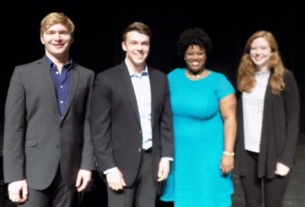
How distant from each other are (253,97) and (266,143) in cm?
26

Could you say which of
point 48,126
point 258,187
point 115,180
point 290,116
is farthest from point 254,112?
point 48,126

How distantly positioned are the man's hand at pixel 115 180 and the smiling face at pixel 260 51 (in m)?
0.97

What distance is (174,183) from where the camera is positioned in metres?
1.90

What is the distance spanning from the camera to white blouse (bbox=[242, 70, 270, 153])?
1.77 m

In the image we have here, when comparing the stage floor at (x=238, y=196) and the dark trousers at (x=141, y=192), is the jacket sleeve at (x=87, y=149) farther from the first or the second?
the stage floor at (x=238, y=196)

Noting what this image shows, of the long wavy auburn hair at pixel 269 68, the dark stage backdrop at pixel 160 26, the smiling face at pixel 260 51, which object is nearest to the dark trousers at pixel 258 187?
the long wavy auburn hair at pixel 269 68

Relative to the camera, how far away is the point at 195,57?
1789 millimetres

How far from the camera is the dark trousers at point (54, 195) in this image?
1481 millimetres

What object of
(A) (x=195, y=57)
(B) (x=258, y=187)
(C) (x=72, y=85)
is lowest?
(B) (x=258, y=187)

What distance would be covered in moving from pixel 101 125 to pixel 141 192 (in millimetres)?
420

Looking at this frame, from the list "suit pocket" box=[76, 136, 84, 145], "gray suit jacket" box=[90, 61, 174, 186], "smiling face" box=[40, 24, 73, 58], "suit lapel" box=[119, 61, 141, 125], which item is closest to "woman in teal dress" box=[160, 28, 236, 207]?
"gray suit jacket" box=[90, 61, 174, 186]

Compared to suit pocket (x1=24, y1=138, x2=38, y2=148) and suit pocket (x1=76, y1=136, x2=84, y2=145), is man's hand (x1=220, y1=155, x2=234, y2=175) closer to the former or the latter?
suit pocket (x1=76, y1=136, x2=84, y2=145)

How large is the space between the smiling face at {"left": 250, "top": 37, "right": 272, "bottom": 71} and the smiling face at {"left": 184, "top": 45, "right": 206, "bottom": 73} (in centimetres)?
28

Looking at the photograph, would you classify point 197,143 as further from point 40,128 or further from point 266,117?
point 40,128
